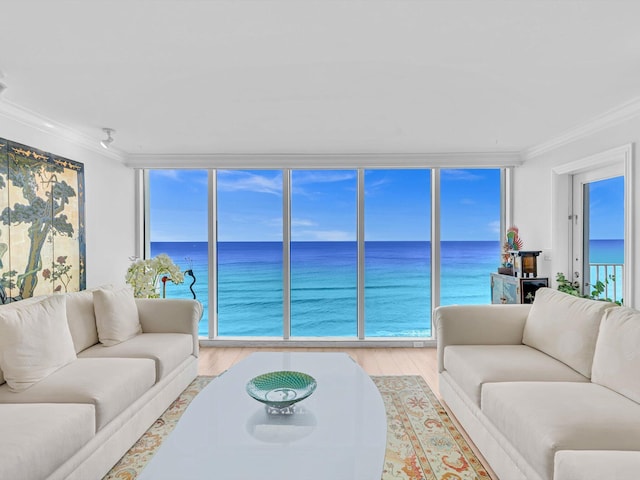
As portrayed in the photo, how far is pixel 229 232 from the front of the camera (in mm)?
10023

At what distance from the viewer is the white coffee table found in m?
1.56

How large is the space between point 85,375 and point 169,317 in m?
1.20

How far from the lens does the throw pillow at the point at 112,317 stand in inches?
123

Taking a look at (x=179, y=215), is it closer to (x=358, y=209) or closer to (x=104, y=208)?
(x=104, y=208)

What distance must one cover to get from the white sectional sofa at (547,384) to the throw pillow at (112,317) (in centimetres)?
260

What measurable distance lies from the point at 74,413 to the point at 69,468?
0.24 metres

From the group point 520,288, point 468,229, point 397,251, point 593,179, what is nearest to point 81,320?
point 520,288

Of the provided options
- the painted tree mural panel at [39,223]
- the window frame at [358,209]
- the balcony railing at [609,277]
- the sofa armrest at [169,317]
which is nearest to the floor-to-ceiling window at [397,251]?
the window frame at [358,209]

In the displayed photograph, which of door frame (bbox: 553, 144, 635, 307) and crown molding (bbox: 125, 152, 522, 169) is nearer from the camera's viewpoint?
door frame (bbox: 553, 144, 635, 307)

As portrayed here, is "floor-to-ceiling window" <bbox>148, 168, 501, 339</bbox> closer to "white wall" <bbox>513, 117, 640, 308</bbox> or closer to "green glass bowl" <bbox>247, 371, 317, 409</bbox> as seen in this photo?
"white wall" <bbox>513, 117, 640, 308</bbox>

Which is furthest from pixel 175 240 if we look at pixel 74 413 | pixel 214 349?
pixel 74 413

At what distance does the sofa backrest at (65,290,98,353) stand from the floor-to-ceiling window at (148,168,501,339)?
5.60 m

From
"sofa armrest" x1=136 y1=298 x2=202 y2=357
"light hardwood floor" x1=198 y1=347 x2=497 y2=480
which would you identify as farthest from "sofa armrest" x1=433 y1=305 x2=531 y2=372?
"sofa armrest" x1=136 y1=298 x2=202 y2=357

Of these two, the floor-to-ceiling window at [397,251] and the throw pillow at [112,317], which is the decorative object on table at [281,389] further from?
the floor-to-ceiling window at [397,251]
